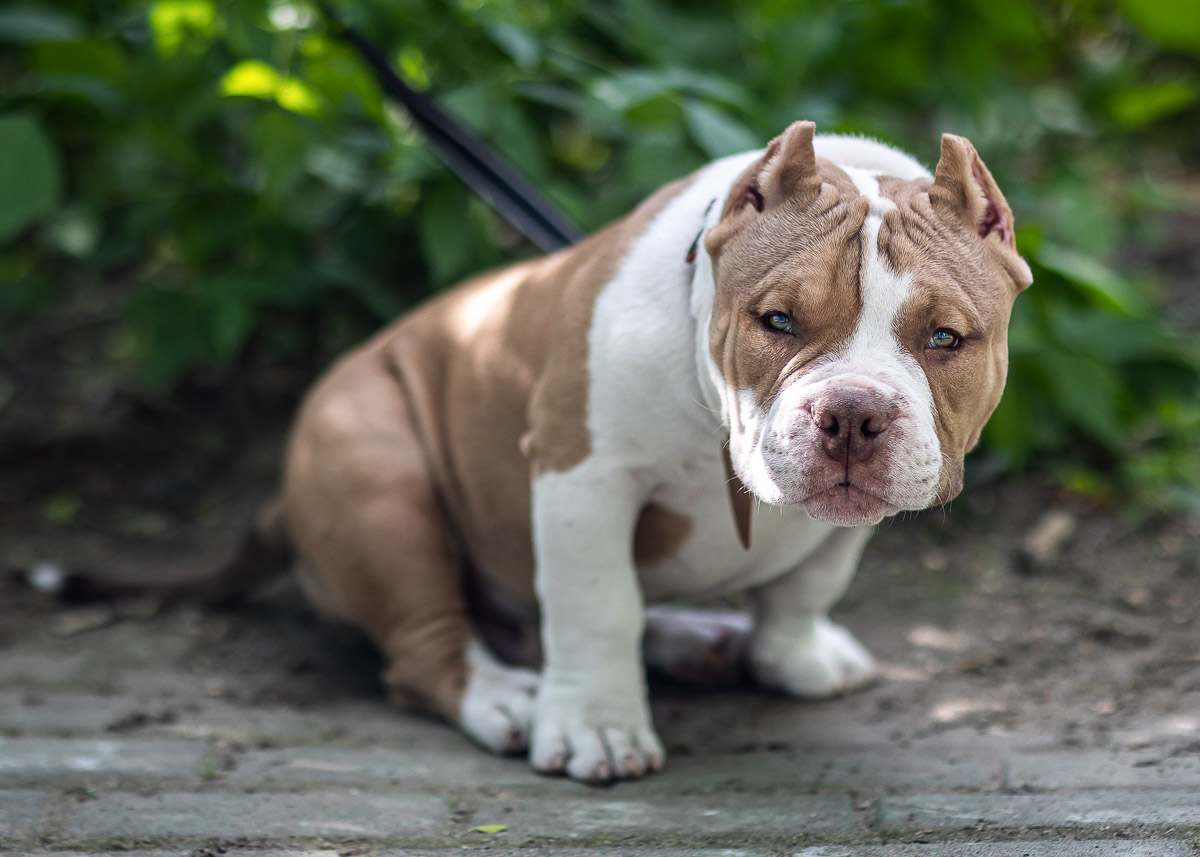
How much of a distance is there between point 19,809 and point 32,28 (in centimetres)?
245

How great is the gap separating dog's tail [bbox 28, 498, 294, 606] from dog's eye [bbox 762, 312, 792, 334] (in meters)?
1.88

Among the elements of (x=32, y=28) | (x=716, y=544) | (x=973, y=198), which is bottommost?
(x=716, y=544)

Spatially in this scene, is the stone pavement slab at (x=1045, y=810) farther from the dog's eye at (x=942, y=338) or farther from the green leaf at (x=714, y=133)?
the green leaf at (x=714, y=133)

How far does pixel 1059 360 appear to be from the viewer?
396 centimetres

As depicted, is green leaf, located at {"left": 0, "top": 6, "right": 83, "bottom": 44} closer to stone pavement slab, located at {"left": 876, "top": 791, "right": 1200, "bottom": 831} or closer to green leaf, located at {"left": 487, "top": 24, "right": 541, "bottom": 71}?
green leaf, located at {"left": 487, "top": 24, "right": 541, "bottom": 71}

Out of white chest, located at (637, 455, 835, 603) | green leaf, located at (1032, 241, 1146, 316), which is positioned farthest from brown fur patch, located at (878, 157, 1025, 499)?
green leaf, located at (1032, 241, 1146, 316)

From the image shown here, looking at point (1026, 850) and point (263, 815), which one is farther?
point (263, 815)

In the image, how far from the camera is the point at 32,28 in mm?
3736

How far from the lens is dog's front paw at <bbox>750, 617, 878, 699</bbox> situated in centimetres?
317

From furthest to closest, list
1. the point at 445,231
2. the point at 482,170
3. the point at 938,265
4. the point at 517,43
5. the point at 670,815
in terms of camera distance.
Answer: the point at 445,231 < the point at 517,43 < the point at 482,170 < the point at 670,815 < the point at 938,265

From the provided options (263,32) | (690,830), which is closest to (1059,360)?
(690,830)

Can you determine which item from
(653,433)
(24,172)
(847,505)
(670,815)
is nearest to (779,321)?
(847,505)

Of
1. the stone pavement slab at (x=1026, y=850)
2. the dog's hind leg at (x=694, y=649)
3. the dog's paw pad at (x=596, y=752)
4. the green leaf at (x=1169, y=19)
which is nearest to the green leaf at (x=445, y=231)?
the dog's hind leg at (x=694, y=649)

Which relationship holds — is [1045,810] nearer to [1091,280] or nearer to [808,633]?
[808,633]
